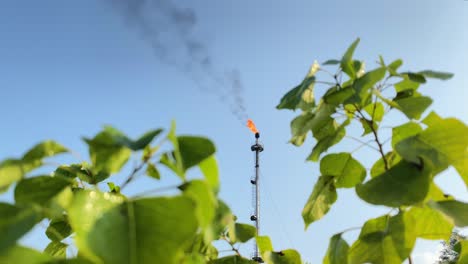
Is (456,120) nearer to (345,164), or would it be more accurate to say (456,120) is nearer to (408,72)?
(408,72)

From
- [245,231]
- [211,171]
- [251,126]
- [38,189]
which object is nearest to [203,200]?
[211,171]

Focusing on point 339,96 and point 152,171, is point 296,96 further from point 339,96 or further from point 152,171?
point 152,171

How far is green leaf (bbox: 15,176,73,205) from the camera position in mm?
562

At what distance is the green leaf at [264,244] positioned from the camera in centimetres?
98

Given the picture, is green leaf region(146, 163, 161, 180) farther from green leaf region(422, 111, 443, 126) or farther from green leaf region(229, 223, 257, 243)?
green leaf region(422, 111, 443, 126)

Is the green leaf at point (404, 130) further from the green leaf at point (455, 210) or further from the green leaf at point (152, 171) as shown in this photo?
the green leaf at point (152, 171)

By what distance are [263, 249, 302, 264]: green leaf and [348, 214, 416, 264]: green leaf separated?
153mm

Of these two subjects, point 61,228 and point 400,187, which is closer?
point 400,187

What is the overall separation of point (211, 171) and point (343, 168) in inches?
21.1

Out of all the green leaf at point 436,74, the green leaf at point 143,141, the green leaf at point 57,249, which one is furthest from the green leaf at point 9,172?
the green leaf at point 436,74

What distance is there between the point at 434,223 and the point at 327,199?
19 cm

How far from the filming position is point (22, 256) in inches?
17.0

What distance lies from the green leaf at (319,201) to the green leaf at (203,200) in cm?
53

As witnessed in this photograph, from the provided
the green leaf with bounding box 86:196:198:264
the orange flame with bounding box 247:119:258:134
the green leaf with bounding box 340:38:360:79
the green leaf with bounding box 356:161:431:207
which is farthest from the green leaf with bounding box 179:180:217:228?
the orange flame with bounding box 247:119:258:134
